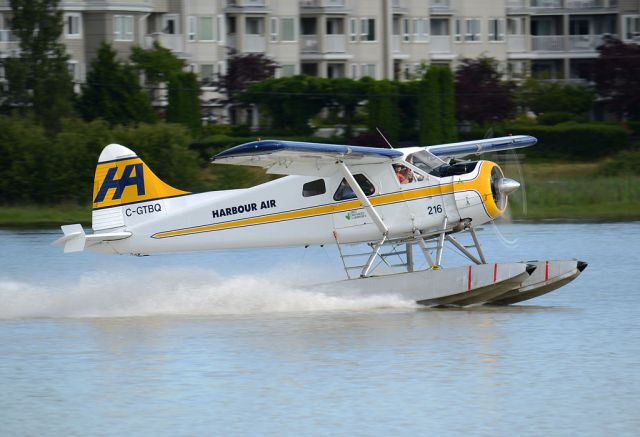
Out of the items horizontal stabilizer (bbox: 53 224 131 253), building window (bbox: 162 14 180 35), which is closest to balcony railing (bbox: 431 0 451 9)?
building window (bbox: 162 14 180 35)

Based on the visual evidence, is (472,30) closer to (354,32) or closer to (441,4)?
(441,4)

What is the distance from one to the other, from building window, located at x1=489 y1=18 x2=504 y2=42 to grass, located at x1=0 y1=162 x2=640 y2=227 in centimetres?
2843

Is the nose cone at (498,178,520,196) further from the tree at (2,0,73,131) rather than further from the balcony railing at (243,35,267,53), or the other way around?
the balcony railing at (243,35,267,53)

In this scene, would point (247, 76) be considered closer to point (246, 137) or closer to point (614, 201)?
point (246, 137)

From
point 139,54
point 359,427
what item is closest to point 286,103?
point 139,54

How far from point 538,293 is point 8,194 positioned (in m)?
22.9

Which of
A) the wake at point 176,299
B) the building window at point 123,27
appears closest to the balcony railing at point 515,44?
the building window at point 123,27

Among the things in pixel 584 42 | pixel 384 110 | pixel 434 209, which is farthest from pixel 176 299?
pixel 584 42

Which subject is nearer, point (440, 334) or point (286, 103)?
point (440, 334)

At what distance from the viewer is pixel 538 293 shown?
51.9 feet

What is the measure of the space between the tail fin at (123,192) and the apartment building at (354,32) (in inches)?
1092

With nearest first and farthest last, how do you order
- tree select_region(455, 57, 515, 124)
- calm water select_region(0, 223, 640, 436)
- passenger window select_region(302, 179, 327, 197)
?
calm water select_region(0, 223, 640, 436)
passenger window select_region(302, 179, 327, 197)
tree select_region(455, 57, 515, 124)

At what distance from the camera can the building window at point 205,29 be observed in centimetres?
5384

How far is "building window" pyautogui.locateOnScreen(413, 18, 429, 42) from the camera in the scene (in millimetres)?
61156
